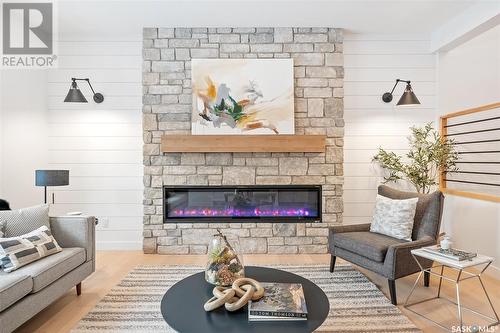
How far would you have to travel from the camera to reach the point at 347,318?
88.8 inches

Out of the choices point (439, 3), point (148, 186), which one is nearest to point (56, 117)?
point (148, 186)

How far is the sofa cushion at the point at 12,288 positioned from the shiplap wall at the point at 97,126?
6.70ft

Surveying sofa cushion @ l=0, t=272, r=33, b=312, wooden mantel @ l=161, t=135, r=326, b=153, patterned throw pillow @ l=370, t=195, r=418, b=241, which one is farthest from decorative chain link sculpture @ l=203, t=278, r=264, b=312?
wooden mantel @ l=161, t=135, r=326, b=153

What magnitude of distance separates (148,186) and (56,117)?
152 cm

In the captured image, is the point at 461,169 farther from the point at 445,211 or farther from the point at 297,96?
the point at 297,96

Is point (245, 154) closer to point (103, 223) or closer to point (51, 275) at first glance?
point (103, 223)

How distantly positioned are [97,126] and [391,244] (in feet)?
11.8

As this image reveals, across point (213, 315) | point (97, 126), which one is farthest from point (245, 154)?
point (213, 315)

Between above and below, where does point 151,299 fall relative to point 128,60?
below

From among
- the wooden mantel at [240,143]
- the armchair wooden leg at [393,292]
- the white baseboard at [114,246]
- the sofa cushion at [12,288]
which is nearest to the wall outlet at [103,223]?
the white baseboard at [114,246]

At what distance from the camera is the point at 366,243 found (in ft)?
8.82

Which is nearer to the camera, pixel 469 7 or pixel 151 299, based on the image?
pixel 151 299

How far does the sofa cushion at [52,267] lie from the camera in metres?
2.03

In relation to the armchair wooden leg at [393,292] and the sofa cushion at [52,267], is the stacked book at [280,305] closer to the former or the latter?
the armchair wooden leg at [393,292]
